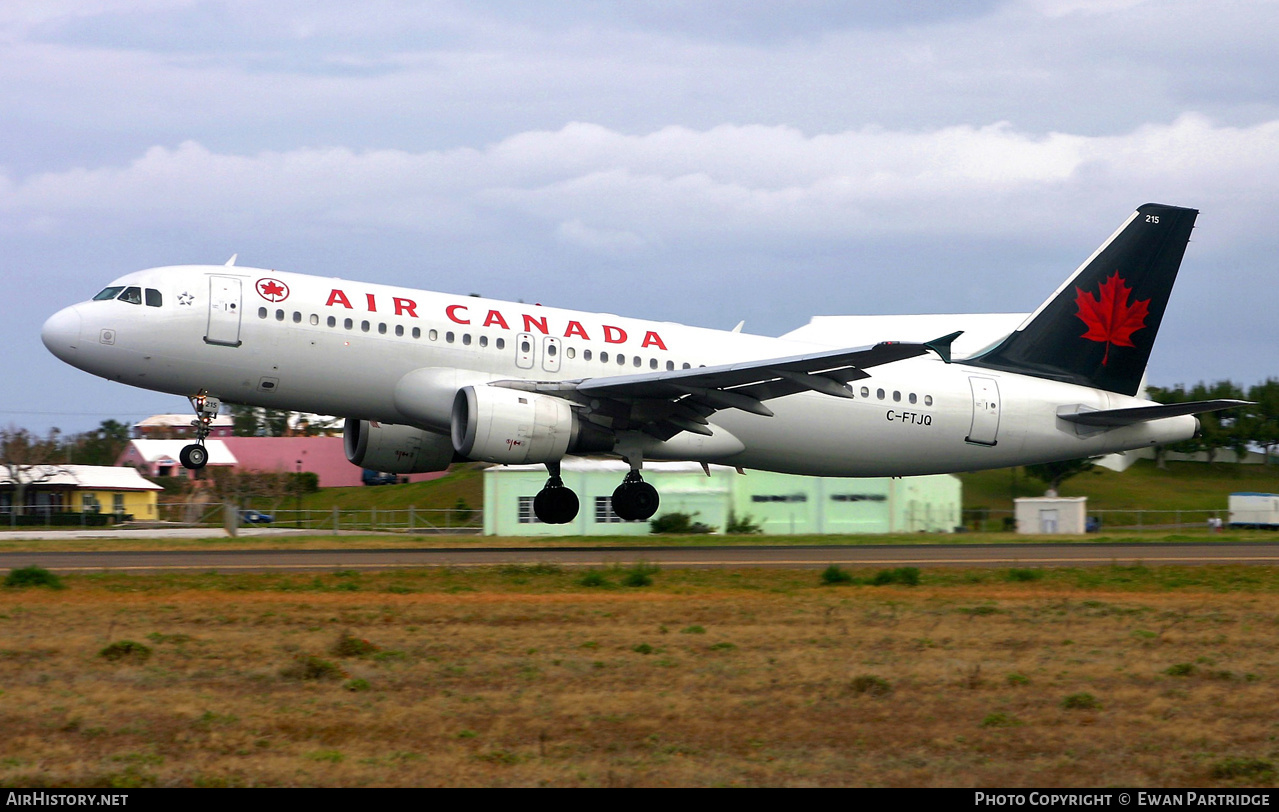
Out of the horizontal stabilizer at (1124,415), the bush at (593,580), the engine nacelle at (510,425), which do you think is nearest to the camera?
the bush at (593,580)

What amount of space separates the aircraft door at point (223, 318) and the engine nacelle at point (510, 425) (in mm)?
4637

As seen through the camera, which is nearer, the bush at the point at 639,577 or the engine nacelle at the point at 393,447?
the bush at the point at 639,577

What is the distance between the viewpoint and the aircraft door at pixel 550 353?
89.8ft

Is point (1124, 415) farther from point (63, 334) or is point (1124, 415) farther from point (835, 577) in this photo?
point (63, 334)

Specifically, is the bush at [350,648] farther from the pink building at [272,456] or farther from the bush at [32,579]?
the pink building at [272,456]

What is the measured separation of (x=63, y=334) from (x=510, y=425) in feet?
30.1

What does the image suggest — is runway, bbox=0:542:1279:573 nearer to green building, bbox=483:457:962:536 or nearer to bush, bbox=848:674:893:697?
bush, bbox=848:674:893:697

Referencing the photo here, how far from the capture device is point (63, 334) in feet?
83.1

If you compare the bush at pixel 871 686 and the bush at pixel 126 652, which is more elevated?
the bush at pixel 126 652

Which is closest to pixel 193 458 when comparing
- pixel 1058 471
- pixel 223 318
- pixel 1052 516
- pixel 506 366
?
pixel 223 318

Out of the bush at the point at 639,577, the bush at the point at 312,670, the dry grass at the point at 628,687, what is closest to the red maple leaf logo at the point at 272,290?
the dry grass at the point at 628,687

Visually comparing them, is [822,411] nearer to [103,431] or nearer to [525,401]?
[525,401]

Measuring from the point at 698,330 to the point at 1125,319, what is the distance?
11.2m
